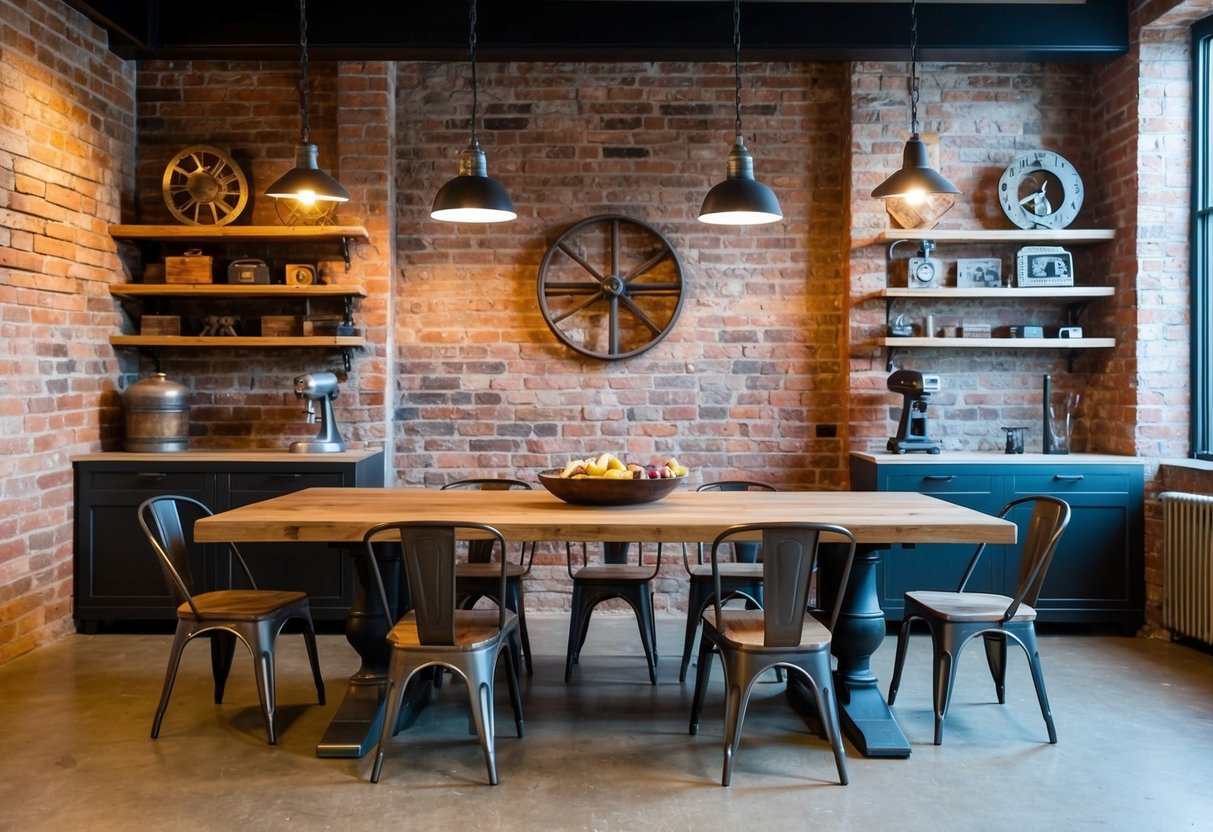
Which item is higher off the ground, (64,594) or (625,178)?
(625,178)

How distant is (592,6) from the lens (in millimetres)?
4703

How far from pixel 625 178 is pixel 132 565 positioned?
3.32m

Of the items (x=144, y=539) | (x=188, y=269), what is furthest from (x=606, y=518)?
(x=188, y=269)

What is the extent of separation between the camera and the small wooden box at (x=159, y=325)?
5.01 metres

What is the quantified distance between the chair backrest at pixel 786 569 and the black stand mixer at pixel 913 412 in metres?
2.09

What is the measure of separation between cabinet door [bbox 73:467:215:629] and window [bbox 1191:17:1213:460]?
16.5ft

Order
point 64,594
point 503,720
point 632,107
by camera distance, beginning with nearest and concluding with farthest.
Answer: point 503,720, point 64,594, point 632,107

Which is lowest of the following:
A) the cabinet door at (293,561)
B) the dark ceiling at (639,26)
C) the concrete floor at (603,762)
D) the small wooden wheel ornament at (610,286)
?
the concrete floor at (603,762)

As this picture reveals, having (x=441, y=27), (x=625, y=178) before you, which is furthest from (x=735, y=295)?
(x=441, y=27)

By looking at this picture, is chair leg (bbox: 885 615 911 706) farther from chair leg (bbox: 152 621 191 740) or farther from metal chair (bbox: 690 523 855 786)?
chair leg (bbox: 152 621 191 740)

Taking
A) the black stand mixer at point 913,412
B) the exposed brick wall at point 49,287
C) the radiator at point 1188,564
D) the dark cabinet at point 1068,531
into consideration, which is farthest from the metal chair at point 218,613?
the radiator at point 1188,564

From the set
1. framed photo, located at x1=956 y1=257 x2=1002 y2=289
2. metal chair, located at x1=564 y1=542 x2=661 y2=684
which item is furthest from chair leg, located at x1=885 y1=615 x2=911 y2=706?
framed photo, located at x1=956 y1=257 x2=1002 y2=289

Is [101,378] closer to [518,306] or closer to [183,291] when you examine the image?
[183,291]

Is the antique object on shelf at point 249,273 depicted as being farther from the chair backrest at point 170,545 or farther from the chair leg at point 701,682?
the chair leg at point 701,682
